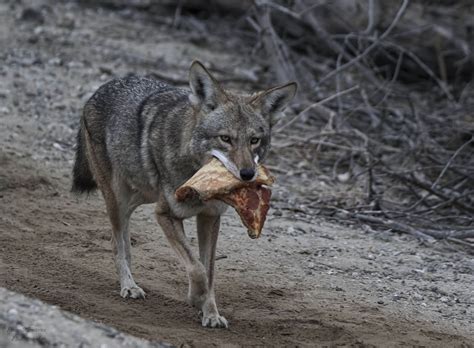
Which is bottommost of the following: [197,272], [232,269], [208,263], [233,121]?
[232,269]

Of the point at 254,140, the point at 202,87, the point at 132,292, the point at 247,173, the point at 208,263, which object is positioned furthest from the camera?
the point at 132,292

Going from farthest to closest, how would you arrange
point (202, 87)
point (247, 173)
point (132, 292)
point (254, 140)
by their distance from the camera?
point (132, 292), point (202, 87), point (254, 140), point (247, 173)

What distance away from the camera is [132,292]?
637 cm

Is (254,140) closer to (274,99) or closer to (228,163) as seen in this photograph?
(228,163)

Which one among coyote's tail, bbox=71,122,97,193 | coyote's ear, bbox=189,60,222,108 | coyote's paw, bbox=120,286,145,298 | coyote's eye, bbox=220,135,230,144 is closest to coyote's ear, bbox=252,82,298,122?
coyote's ear, bbox=189,60,222,108

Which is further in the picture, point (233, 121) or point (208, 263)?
point (208, 263)

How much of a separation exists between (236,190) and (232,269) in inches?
68.5

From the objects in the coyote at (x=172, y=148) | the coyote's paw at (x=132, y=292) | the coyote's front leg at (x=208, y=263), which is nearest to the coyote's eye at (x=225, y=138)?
the coyote at (x=172, y=148)

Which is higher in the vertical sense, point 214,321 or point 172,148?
point 172,148

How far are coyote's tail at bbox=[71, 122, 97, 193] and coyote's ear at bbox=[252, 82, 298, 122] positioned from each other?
165 centimetres

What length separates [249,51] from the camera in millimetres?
14062

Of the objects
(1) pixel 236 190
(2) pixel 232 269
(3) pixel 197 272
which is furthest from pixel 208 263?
(2) pixel 232 269

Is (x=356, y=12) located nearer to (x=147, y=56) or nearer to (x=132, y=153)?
(x=147, y=56)

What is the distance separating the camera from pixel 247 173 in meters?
5.48
